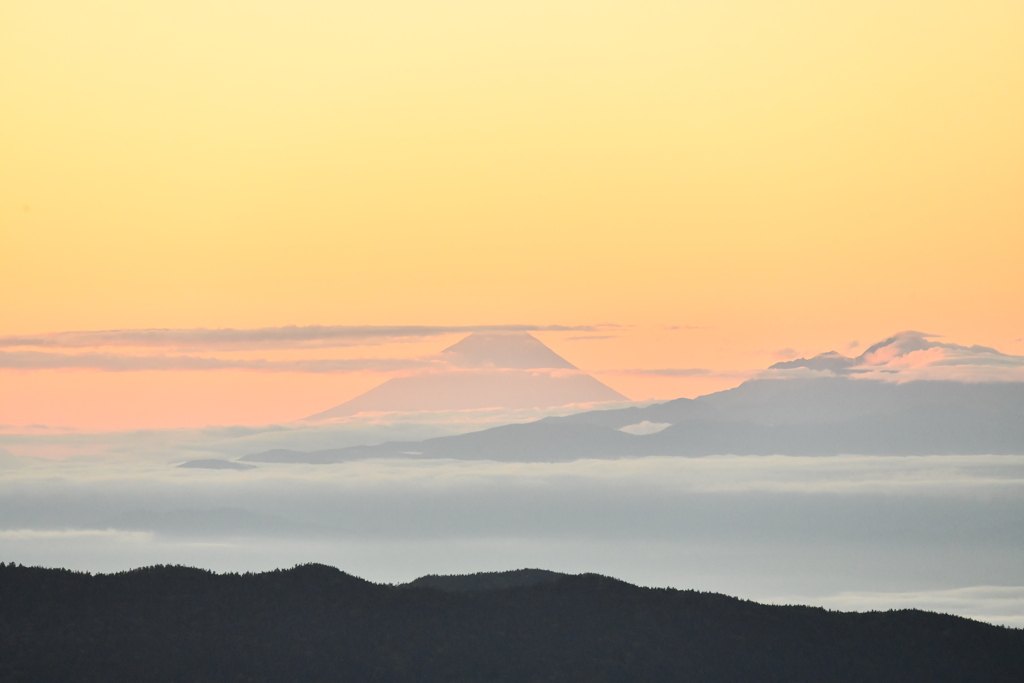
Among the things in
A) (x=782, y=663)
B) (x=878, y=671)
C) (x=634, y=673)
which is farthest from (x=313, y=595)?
(x=878, y=671)

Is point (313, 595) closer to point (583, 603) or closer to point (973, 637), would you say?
point (583, 603)

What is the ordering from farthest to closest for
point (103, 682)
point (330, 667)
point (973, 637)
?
point (973, 637) < point (330, 667) < point (103, 682)

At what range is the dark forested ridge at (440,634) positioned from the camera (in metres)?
Answer: 42.3

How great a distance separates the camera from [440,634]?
45.3 meters

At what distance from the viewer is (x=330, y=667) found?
42.7 metres

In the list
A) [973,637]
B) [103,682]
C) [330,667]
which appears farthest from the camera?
[973,637]

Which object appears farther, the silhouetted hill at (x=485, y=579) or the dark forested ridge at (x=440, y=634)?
→ the silhouetted hill at (x=485, y=579)

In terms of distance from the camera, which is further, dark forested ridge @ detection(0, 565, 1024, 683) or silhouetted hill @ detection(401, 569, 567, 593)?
silhouetted hill @ detection(401, 569, 567, 593)

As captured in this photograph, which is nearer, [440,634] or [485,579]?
[440,634]

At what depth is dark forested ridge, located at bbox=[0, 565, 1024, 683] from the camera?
4228cm

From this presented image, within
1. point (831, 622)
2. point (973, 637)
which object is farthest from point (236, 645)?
point (973, 637)

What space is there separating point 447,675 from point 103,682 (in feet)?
38.4

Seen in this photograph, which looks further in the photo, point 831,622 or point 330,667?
point 831,622

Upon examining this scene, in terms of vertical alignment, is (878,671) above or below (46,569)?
below
